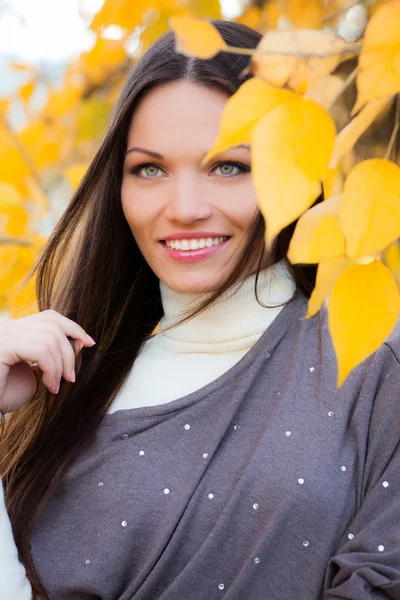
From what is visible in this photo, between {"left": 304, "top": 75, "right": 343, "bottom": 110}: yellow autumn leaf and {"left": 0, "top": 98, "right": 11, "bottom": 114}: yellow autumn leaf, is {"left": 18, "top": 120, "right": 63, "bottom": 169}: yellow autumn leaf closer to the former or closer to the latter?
Result: {"left": 0, "top": 98, "right": 11, "bottom": 114}: yellow autumn leaf

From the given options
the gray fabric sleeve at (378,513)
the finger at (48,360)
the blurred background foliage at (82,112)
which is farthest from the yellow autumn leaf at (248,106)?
the finger at (48,360)

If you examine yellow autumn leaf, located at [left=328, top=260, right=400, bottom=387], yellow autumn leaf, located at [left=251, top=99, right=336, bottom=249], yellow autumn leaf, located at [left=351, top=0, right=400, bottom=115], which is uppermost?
yellow autumn leaf, located at [left=351, top=0, right=400, bottom=115]

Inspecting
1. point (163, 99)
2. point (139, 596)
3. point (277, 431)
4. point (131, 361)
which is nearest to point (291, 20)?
point (163, 99)

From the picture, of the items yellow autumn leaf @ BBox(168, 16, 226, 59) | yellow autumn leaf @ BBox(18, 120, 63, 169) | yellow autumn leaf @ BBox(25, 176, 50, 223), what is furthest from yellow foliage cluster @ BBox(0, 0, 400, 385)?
yellow autumn leaf @ BBox(18, 120, 63, 169)

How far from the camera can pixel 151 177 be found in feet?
4.37

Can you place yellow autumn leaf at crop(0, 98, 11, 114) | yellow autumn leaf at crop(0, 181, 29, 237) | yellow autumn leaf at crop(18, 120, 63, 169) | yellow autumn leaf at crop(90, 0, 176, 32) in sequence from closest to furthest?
1. yellow autumn leaf at crop(90, 0, 176, 32)
2. yellow autumn leaf at crop(0, 181, 29, 237)
3. yellow autumn leaf at crop(0, 98, 11, 114)
4. yellow autumn leaf at crop(18, 120, 63, 169)

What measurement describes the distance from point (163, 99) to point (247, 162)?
18 centimetres

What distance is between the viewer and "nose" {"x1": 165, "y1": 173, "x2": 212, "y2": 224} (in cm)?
124

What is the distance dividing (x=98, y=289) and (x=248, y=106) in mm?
1062

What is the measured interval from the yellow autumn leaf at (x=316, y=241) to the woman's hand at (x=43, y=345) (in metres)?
0.72

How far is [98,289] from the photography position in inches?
61.3

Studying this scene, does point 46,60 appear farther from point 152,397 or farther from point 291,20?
point 152,397

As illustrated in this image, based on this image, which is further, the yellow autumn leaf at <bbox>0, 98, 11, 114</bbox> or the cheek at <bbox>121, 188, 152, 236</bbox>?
the yellow autumn leaf at <bbox>0, 98, 11, 114</bbox>

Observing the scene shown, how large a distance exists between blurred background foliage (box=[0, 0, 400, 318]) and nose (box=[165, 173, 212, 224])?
7.7 inches
